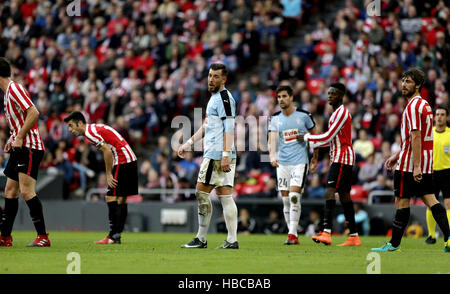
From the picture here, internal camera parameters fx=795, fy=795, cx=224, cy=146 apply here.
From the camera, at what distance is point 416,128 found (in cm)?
978

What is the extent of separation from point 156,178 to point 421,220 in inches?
280

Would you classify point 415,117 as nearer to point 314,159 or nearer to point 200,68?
point 314,159

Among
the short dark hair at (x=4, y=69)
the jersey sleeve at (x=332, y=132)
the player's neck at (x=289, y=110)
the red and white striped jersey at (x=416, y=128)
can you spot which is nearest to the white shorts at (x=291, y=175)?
the player's neck at (x=289, y=110)

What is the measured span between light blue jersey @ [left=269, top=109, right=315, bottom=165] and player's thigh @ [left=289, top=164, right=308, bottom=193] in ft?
0.30

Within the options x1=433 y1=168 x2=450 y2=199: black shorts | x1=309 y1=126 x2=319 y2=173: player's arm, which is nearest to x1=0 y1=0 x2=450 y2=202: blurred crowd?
x1=433 y1=168 x2=450 y2=199: black shorts

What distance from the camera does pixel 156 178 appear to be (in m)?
20.8

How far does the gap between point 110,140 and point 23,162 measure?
196cm

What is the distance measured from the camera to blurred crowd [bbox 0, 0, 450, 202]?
19.6m

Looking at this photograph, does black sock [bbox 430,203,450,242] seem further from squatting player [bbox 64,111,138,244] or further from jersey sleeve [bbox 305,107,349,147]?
squatting player [bbox 64,111,138,244]

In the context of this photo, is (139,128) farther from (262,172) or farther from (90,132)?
(90,132)

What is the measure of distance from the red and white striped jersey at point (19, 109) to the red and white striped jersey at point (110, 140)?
1.29m

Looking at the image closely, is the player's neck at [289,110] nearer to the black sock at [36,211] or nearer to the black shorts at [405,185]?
the black shorts at [405,185]
